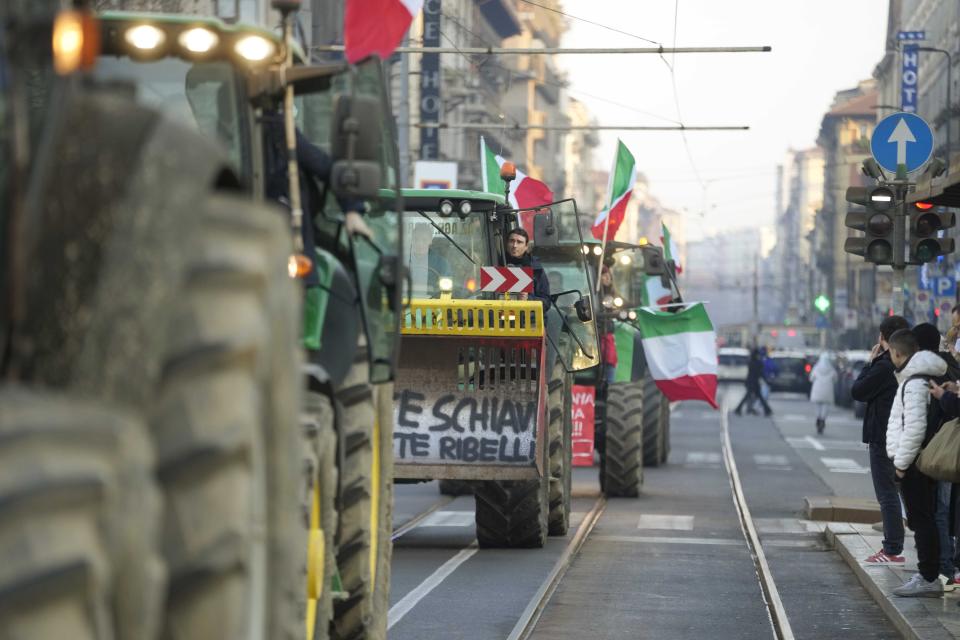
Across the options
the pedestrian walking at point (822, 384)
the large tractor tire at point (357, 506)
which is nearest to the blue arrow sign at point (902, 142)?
the large tractor tire at point (357, 506)

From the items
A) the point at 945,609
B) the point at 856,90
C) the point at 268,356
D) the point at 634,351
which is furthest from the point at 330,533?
the point at 856,90

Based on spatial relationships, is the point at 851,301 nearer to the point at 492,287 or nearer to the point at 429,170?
the point at 429,170

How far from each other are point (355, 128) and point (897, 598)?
23.6 feet

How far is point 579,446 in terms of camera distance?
2186cm

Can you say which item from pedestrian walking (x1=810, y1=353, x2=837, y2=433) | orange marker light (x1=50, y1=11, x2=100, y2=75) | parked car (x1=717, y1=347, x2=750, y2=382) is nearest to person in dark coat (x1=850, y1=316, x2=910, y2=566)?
orange marker light (x1=50, y1=11, x2=100, y2=75)

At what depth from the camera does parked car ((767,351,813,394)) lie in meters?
68.5

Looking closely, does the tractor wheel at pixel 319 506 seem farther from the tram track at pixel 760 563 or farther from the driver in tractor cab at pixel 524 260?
the driver in tractor cab at pixel 524 260

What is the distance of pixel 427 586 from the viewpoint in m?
13.6

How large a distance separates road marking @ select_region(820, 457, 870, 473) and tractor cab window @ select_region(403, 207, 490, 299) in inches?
547

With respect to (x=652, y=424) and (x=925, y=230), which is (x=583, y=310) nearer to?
(x=925, y=230)

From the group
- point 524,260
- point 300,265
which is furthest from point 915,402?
point 300,265

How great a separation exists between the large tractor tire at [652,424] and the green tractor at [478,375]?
26.3ft

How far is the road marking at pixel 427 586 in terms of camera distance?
1196 centimetres

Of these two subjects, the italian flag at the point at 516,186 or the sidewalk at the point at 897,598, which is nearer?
the sidewalk at the point at 897,598
